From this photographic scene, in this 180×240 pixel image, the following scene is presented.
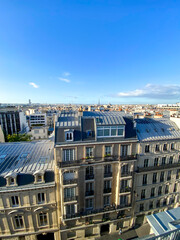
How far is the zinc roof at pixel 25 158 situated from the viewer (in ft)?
72.7

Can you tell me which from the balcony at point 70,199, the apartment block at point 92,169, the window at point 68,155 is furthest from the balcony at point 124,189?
the window at point 68,155

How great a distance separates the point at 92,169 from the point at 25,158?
15171mm

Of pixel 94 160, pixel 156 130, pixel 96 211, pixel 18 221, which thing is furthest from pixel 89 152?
pixel 18 221

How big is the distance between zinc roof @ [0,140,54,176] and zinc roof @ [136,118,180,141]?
21264mm

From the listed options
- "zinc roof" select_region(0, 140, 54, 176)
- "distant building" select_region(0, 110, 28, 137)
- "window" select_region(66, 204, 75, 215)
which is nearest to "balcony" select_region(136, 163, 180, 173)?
"window" select_region(66, 204, 75, 215)

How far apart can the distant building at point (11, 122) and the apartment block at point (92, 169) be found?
261ft

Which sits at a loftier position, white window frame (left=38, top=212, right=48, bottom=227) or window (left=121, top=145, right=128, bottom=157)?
window (left=121, top=145, right=128, bottom=157)

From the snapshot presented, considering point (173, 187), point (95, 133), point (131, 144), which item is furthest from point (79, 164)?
point (173, 187)

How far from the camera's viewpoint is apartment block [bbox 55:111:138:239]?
20.6 meters

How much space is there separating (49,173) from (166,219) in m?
19.5

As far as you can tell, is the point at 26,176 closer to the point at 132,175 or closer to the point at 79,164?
the point at 79,164

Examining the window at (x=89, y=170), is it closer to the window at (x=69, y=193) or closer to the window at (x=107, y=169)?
the window at (x=107, y=169)

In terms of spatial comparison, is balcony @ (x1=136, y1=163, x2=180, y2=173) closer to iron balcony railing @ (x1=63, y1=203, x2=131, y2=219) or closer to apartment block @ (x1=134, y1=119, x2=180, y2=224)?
apartment block @ (x1=134, y1=119, x2=180, y2=224)

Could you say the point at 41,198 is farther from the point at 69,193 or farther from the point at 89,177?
the point at 89,177
